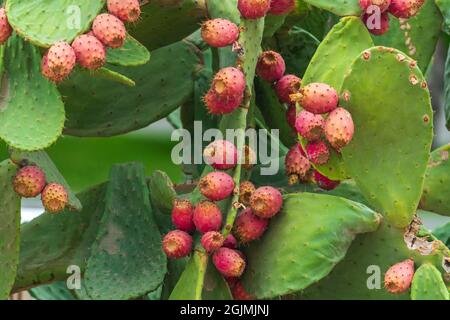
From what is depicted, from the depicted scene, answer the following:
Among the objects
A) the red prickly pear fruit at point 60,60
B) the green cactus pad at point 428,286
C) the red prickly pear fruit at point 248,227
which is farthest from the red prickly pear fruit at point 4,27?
the green cactus pad at point 428,286

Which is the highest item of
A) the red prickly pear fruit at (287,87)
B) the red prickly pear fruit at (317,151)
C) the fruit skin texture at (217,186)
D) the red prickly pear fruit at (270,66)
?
the red prickly pear fruit at (317,151)

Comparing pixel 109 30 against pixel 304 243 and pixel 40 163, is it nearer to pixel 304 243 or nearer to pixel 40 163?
pixel 40 163

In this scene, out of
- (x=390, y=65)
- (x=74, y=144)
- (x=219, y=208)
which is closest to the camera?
(x=390, y=65)

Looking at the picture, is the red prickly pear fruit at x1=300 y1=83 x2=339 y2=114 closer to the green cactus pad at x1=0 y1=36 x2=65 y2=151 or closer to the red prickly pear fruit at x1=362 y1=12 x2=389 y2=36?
the red prickly pear fruit at x1=362 y1=12 x2=389 y2=36

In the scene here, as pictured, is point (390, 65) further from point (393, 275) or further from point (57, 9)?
point (57, 9)

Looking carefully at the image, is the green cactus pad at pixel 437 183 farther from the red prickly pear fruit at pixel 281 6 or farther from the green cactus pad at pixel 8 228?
the green cactus pad at pixel 8 228
